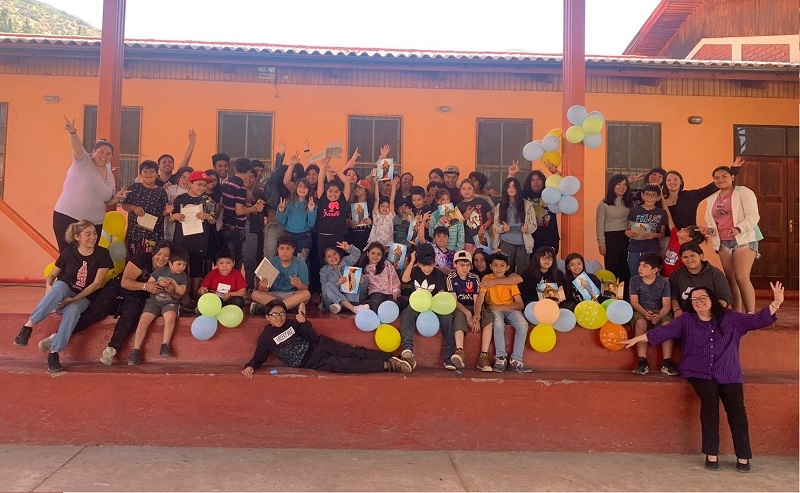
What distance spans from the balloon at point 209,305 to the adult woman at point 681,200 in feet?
14.0

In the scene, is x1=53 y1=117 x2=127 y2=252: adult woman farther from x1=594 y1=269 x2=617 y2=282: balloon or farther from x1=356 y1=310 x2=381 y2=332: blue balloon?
x1=594 y1=269 x2=617 y2=282: balloon

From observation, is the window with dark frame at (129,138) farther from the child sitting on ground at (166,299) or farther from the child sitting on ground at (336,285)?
the child sitting on ground at (336,285)

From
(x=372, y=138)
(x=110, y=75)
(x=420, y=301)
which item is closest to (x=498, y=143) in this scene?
(x=372, y=138)

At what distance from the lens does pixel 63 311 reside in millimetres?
4484

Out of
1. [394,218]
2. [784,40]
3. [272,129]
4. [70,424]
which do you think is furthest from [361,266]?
[784,40]

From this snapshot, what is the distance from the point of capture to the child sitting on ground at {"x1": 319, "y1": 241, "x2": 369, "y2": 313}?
5004 millimetres

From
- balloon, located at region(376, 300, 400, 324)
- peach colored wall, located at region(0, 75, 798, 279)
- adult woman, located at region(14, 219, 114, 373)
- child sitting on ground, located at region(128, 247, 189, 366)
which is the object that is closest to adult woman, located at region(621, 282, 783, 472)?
balloon, located at region(376, 300, 400, 324)

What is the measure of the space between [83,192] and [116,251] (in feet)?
1.85

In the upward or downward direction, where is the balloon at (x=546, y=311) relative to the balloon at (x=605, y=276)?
downward

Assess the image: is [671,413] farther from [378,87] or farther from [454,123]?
[378,87]

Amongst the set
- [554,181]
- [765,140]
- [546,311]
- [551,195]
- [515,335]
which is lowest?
[515,335]

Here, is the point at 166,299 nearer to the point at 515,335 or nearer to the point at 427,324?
the point at 427,324

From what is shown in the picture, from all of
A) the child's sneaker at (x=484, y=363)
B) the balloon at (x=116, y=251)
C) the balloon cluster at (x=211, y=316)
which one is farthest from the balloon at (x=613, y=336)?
the balloon at (x=116, y=251)

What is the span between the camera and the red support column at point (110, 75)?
5.29 m
